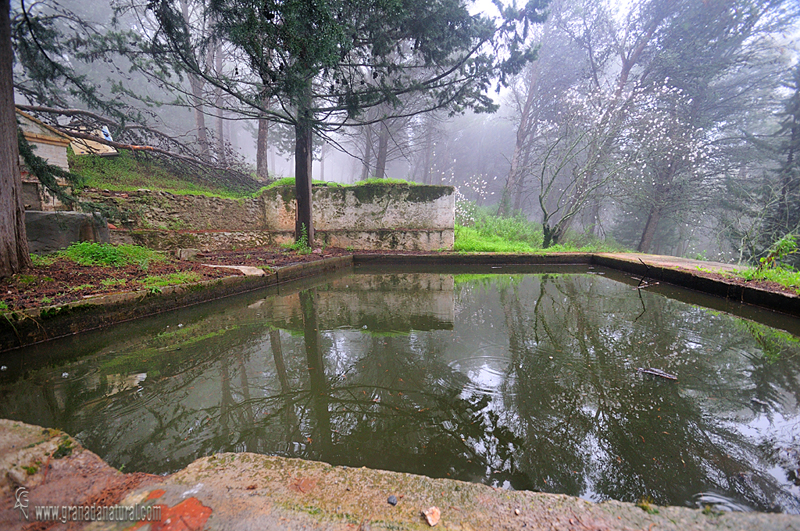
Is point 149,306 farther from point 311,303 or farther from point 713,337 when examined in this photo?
point 713,337

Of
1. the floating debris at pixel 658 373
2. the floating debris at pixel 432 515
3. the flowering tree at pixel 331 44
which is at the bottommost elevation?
the floating debris at pixel 658 373

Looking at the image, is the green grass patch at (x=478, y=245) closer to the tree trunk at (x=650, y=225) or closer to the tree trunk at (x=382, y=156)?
the tree trunk at (x=382, y=156)

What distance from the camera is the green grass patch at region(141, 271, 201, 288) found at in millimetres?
3754

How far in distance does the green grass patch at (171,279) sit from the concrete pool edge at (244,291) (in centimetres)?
11

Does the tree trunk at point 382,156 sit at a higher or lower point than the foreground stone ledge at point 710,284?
higher

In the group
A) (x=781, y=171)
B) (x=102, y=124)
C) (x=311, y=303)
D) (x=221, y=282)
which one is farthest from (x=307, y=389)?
(x=781, y=171)

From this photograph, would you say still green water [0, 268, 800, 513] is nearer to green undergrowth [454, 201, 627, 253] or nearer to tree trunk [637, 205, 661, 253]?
green undergrowth [454, 201, 627, 253]

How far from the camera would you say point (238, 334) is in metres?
3.00

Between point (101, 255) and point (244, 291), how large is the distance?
207cm

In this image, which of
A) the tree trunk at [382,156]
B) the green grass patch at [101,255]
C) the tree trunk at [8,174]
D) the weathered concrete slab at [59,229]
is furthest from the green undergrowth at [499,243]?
the tree trunk at [8,174]

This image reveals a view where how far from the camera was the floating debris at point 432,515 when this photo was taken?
948 mm

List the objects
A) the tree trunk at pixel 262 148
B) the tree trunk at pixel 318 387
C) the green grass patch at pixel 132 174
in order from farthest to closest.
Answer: the tree trunk at pixel 262 148
the green grass patch at pixel 132 174
the tree trunk at pixel 318 387

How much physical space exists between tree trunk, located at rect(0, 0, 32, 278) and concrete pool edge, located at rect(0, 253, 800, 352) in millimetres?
1433
